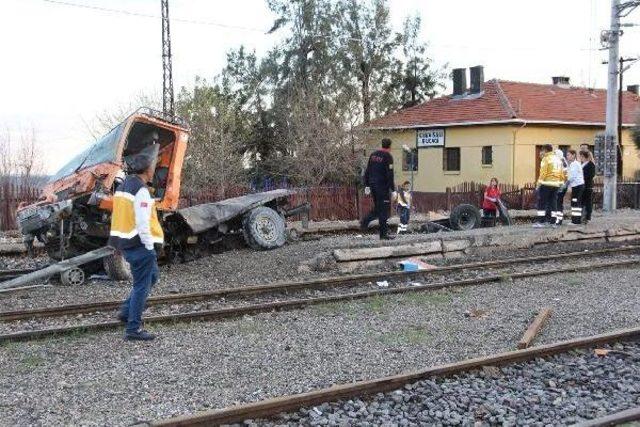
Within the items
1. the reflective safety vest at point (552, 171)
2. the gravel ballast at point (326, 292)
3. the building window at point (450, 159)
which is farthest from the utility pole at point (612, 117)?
the building window at point (450, 159)

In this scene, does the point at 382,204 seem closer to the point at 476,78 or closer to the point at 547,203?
the point at 547,203

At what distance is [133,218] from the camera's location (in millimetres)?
6652

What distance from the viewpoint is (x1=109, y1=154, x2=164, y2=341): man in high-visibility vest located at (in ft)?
21.7

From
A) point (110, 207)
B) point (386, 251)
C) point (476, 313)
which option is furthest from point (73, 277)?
point (476, 313)

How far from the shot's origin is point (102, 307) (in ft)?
27.8

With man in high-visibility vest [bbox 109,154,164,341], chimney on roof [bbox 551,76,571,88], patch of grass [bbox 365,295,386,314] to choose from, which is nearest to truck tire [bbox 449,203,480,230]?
patch of grass [bbox 365,295,386,314]

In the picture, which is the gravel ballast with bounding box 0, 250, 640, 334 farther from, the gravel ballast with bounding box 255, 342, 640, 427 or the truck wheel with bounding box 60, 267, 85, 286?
the gravel ballast with bounding box 255, 342, 640, 427

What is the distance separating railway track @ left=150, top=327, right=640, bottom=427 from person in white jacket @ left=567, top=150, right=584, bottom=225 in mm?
9202

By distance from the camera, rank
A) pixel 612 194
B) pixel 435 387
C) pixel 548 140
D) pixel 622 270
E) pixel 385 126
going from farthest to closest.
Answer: pixel 385 126
pixel 548 140
pixel 612 194
pixel 622 270
pixel 435 387

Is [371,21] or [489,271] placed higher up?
[371,21]

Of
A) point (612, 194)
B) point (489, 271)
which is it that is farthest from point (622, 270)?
point (612, 194)

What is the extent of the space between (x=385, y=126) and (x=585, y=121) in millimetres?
9969

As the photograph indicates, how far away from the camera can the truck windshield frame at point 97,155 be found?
10.7 meters

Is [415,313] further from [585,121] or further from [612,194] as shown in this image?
[585,121]
